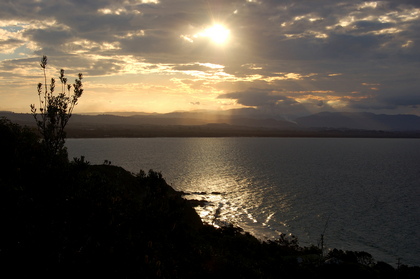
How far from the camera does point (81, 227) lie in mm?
10828

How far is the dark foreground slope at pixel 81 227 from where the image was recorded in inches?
375

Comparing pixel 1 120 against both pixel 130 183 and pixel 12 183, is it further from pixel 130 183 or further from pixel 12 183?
pixel 130 183

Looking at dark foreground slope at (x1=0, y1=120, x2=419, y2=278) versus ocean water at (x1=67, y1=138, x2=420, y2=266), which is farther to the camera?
ocean water at (x1=67, y1=138, x2=420, y2=266)

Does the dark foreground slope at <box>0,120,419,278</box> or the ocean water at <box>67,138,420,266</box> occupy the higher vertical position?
the dark foreground slope at <box>0,120,419,278</box>

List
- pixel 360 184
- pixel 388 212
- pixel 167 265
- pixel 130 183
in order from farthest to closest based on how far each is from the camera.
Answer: pixel 360 184, pixel 388 212, pixel 130 183, pixel 167 265

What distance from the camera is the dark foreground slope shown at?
952 centimetres

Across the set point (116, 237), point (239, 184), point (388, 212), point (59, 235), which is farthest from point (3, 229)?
point (239, 184)

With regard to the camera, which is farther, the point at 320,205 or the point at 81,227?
the point at 320,205

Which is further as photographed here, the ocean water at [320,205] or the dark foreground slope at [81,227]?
the ocean water at [320,205]

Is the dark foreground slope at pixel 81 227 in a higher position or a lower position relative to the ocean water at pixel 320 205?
higher

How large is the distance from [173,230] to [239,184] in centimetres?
6066

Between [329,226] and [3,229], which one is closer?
[3,229]

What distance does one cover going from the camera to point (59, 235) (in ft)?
33.0

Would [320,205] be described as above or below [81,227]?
below
